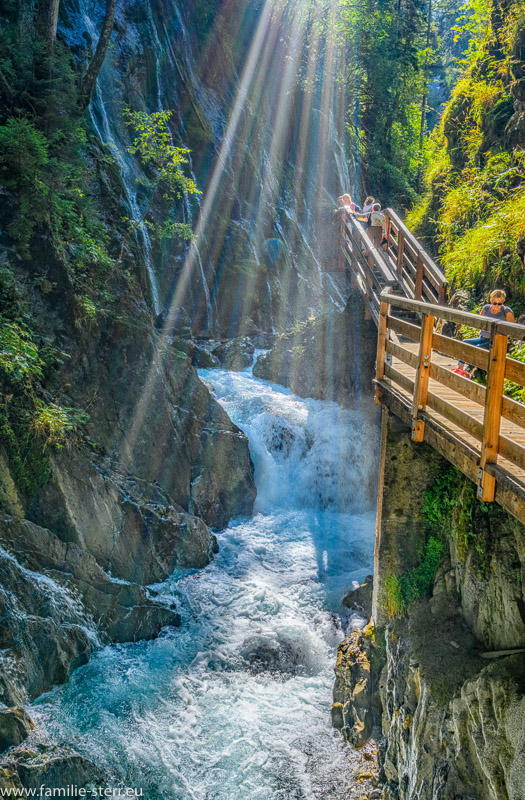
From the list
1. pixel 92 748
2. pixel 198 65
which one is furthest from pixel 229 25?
pixel 92 748

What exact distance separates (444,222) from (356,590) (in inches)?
299

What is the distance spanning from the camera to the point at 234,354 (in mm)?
18672

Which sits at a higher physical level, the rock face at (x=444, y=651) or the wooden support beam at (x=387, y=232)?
the wooden support beam at (x=387, y=232)

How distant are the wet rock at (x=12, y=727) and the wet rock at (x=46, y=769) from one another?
10 centimetres

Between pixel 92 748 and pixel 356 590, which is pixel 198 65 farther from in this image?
pixel 92 748

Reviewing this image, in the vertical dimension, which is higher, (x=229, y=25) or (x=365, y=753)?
(x=229, y=25)

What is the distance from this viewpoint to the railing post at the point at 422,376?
17.3 ft

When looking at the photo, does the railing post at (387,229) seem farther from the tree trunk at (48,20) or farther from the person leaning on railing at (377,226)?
the tree trunk at (48,20)

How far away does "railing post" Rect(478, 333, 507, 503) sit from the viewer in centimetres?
400

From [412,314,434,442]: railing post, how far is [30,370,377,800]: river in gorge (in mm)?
4289

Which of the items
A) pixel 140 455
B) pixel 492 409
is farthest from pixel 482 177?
pixel 492 409

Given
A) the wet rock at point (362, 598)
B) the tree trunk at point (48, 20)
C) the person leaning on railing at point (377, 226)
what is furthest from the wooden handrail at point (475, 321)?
the tree trunk at point (48, 20)

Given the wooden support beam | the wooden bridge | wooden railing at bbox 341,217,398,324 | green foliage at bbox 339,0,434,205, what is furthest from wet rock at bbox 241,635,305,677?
green foliage at bbox 339,0,434,205

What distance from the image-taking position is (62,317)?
9.89 m
